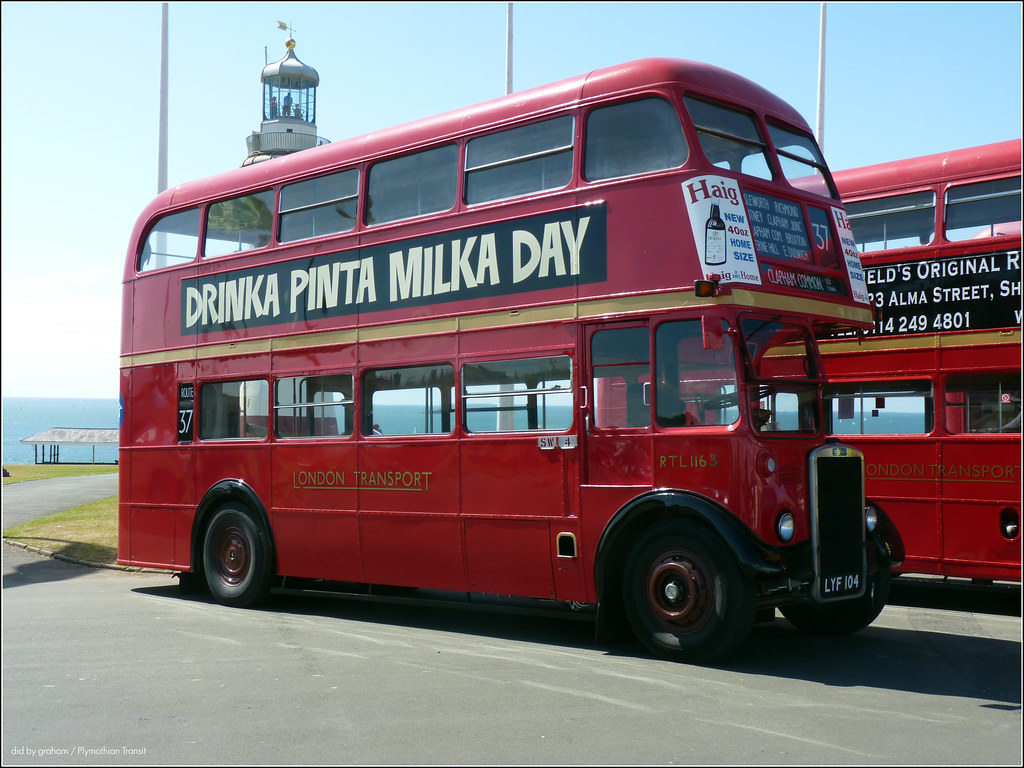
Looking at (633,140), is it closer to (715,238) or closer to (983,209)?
(715,238)

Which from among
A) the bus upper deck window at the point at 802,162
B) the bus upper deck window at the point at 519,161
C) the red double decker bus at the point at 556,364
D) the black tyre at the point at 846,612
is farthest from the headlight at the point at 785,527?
the bus upper deck window at the point at 519,161

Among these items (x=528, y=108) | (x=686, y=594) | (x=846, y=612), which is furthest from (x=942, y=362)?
(x=528, y=108)

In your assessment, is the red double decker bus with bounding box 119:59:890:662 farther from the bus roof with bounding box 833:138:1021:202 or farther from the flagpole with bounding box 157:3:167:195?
the flagpole with bounding box 157:3:167:195

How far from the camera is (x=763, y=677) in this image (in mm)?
7523

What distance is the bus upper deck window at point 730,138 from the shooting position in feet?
27.3

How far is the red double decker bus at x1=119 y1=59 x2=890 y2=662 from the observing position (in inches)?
317

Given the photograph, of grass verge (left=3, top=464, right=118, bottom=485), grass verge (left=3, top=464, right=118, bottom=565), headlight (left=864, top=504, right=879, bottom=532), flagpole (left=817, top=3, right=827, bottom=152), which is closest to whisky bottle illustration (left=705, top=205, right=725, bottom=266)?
headlight (left=864, top=504, right=879, bottom=532)

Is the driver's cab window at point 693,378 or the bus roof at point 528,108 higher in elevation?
the bus roof at point 528,108

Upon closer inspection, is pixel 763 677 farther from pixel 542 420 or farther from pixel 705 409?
pixel 542 420

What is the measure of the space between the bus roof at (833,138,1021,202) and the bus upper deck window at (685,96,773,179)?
326 cm

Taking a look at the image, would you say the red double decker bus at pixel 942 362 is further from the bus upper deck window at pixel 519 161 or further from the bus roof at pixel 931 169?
the bus upper deck window at pixel 519 161

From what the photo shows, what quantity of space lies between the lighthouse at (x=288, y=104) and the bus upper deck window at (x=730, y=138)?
34535 mm

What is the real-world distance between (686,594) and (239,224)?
682cm

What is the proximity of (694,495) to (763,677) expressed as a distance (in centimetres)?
138
